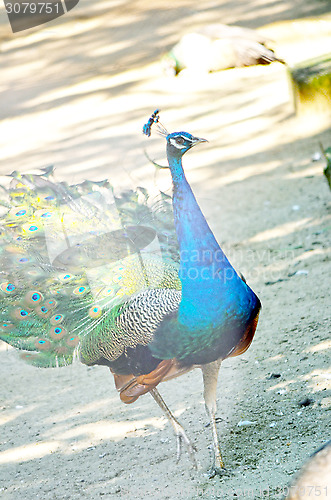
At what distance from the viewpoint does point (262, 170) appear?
6.10 m

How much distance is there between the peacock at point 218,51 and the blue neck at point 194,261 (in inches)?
202

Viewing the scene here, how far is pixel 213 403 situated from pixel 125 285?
677 mm

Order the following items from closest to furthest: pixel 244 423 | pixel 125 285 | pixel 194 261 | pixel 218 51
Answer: pixel 194 261 < pixel 125 285 < pixel 244 423 < pixel 218 51

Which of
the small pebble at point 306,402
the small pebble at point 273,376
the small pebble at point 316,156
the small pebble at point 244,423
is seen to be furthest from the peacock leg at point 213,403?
the small pebble at point 316,156

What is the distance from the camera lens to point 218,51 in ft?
25.8

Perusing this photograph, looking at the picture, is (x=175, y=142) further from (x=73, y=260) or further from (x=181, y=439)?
(x=181, y=439)

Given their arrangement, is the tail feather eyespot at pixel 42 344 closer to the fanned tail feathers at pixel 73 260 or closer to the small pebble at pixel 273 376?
the fanned tail feathers at pixel 73 260

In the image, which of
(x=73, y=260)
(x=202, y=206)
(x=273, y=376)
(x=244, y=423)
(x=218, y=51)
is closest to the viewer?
(x=73, y=260)

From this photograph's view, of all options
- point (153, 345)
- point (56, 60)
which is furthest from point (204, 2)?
point (153, 345)

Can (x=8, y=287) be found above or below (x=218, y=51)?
above

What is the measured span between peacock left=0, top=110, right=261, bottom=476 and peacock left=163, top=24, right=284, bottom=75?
15.5 feet

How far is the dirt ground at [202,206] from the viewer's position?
328cm

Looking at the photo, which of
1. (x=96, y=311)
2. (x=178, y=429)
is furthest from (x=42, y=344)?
(x=178, y=429)

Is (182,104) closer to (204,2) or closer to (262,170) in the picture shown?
(262,170)
